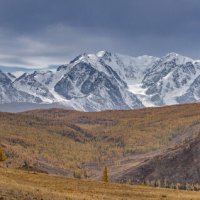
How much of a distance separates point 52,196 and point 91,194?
9.88 m

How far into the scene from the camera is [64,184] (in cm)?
6419

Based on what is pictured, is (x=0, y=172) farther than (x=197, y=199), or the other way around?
(x=197, y=199)

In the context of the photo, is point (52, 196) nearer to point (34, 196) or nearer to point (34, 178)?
point (34, 196)

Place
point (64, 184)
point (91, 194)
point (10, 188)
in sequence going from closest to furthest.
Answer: point (10, 188) → point (91, 194) → point (64, 184)

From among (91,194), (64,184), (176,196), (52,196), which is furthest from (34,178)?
(176,196)

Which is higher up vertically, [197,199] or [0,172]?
[0,172]

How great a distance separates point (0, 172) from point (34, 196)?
14248 mm

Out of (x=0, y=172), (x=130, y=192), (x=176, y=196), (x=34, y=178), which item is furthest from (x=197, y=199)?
(x=0, y=172)

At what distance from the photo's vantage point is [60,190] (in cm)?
5772

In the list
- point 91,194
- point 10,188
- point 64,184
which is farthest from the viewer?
point 64,184

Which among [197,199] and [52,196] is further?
[197,199]

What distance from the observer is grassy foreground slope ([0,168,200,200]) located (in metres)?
48.2

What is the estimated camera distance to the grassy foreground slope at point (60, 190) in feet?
158

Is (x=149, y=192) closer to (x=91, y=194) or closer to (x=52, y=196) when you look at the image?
(x=91, y=194)
